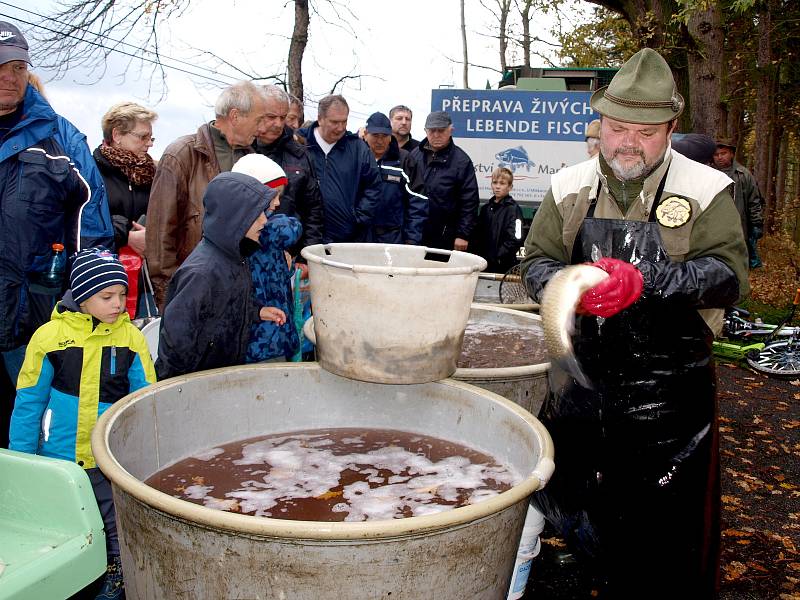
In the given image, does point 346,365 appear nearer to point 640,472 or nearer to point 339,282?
point 339,282

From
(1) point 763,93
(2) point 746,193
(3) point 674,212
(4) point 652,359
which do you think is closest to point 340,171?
(3) point 674,212

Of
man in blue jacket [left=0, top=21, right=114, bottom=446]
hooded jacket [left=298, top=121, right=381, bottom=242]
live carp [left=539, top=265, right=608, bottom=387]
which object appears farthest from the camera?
hooded jacket [left=298, top=121, right=381, bottom=242]

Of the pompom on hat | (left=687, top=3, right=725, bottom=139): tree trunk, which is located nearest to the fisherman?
the pompom on hat

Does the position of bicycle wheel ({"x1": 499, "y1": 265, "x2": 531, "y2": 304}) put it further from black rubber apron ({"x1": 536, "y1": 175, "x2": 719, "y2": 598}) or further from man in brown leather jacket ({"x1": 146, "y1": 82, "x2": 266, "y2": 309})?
black rubber apron ({"x1": 536, "y1": 175, "x2": 719, "y2": 598})

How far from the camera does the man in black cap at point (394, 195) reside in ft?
23.5

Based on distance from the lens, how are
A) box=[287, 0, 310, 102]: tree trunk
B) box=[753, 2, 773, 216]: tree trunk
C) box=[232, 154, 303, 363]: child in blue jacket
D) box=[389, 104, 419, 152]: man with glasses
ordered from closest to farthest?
box=[232, 154, 303, 363]: child in blue jacket < box=[389, 104, 419, 152]: man with glasses < box=[287, 0, 310, 102]: tree trunk < box=[753, 2, 773, 216]: tree trunk

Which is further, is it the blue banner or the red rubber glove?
the blue banner

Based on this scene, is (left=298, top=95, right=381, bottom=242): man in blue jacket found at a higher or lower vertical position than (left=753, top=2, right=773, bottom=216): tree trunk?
lower

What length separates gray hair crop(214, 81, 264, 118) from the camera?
4.40m

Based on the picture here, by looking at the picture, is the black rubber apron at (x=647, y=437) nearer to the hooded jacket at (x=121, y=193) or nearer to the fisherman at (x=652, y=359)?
the fisherman at (x=652, y=359)

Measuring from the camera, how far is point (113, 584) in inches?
122

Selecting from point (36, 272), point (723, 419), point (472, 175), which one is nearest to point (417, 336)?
point (36, 272)

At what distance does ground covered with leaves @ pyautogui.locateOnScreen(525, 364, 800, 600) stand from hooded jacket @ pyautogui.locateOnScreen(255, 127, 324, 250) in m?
2.59

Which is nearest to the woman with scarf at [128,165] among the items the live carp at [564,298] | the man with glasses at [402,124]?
the live carp at [564,298]
